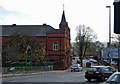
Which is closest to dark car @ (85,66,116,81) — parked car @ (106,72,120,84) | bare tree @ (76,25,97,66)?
parked car @ (106,72,120,84)

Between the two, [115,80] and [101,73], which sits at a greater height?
[115,80]

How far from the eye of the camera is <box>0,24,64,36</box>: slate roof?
78.1 metres

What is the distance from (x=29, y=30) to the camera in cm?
8069

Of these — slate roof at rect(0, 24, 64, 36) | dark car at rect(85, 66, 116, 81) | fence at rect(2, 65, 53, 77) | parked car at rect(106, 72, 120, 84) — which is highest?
slate roof at rect(0, 24, 64, 36)

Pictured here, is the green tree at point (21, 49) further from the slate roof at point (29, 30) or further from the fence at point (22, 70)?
the slate roof at point (29, 30)

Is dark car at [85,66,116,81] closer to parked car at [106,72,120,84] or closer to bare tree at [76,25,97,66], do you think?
parked car at [106,72,120,84]

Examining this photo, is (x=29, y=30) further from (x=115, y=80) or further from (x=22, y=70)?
(x=115, y=80)

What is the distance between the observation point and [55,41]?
3009 inches

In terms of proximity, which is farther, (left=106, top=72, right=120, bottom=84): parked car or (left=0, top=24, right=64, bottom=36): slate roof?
(left=0, top=24, right=64, bottom=36): slate roof

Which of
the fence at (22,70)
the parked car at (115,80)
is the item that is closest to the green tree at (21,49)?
the fence at (22,70)

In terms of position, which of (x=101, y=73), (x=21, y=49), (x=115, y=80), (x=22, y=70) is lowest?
(x=22, y=70)

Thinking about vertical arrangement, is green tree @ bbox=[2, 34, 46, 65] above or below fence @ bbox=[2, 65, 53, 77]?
above

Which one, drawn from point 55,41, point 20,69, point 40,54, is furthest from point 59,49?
point 20,69

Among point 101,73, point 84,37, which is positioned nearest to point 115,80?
point 101,73
